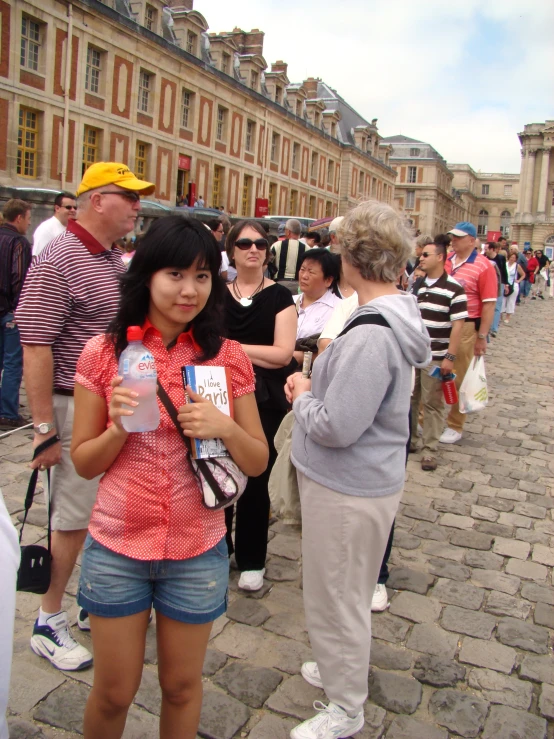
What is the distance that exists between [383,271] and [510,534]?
318 cm

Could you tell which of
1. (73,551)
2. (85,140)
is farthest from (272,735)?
(85,140)

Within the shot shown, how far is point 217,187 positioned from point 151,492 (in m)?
38.4

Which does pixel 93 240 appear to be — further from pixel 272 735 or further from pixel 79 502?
pixel 272 735

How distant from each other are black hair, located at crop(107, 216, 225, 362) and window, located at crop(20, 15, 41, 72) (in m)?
27.9

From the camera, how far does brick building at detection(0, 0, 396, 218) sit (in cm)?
2595

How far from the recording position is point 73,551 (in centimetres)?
301

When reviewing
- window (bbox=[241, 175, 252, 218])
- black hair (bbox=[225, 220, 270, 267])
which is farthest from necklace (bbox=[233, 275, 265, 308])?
window (bbox=[241, 175, 252, 218])

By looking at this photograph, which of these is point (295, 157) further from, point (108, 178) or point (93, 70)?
Result: point (108, 178)

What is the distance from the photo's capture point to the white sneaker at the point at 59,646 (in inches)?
116

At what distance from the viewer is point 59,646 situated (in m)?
2.99

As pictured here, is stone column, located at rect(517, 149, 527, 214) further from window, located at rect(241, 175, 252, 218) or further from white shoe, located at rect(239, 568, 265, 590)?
white shoe, located at rect(239, 568, 265, 590)

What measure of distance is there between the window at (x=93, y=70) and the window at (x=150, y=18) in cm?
426

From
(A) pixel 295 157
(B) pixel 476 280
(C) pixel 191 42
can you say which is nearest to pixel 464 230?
(B) pixel 476 280

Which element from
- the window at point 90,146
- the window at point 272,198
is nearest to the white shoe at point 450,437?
the window at point 90,146
